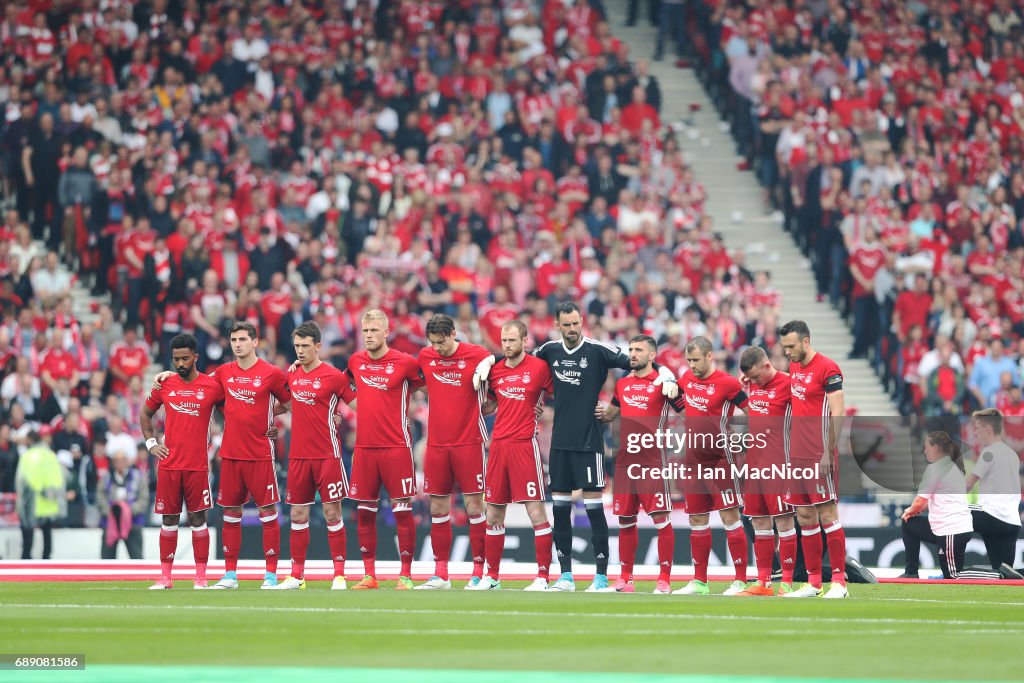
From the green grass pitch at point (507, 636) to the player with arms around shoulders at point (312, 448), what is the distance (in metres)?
1.17

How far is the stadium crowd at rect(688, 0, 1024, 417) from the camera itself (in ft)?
86.5

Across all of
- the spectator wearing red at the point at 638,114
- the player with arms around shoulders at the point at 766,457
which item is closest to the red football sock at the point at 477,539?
the player with arms around shoulders at the point at 766,457

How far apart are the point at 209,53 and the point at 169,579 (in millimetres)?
14952

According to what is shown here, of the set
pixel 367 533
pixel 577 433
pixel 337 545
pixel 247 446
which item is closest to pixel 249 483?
pixel 247 446

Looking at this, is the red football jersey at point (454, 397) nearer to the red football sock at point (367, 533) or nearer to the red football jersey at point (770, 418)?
the red football sock at point (367, 533)

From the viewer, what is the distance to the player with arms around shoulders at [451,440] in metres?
15.2

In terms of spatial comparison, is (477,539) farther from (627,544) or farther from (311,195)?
(311,195)

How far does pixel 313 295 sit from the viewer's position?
24.7 metres

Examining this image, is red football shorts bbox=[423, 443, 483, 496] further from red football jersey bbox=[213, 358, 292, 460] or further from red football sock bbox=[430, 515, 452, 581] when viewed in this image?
red football jersey bbox=[213, 358, 292, 460]

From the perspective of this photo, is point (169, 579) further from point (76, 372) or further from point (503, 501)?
point (76, 372)

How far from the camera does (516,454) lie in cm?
1500

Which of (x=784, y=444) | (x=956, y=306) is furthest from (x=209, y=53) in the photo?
(x=784, y=444)

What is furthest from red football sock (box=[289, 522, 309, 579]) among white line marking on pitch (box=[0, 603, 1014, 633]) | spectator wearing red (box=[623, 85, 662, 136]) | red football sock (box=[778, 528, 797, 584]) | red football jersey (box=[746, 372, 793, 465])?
spectator wearing red (box=[623, 85, 662, 136])

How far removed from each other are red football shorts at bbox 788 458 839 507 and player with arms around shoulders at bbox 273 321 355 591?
4.14 m
